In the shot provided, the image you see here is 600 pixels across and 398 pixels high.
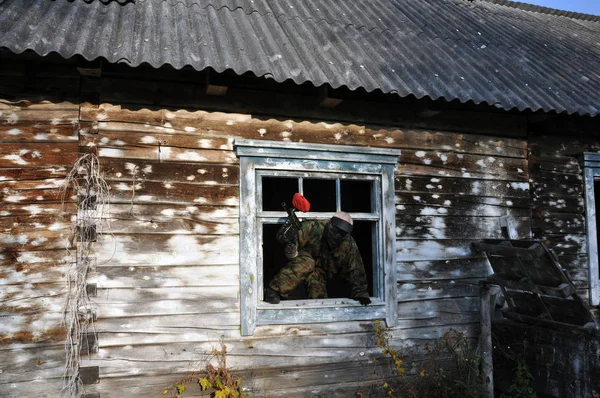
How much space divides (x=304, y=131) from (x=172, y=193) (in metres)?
1.44

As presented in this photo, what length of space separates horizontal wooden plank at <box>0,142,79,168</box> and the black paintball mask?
240 centimetres

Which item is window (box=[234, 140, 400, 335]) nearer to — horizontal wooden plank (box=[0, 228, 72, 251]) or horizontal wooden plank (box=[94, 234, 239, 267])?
horizontal wooden plank (box=[94, 234, 239, 267])

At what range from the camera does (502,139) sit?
5750mm

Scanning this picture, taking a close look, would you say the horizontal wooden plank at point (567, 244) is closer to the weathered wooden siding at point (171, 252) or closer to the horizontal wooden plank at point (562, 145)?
the horizontal wooden plank at point (562, 145)

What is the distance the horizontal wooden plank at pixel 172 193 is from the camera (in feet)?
14.2

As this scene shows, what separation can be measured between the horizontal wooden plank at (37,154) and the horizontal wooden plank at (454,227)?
3206 mm

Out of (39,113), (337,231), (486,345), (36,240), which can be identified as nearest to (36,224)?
(36,240)

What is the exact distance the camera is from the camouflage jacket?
5.05 meters

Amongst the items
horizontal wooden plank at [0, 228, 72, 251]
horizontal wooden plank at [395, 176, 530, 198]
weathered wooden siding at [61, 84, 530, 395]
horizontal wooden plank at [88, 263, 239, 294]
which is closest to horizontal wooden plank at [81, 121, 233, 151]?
weathered wooden siding at [61, 84, 530, 395]

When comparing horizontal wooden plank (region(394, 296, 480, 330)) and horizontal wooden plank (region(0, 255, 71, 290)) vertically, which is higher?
horizontal wooden plank (region(0, 255, 71, 290))

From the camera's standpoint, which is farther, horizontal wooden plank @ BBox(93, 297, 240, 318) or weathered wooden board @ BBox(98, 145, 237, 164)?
weathered wooden board @ BBox(98, 145, 237, 164)

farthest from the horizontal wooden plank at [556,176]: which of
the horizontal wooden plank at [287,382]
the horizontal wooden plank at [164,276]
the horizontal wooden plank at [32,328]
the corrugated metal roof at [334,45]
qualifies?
the horizontal wooden plank at [32,328]

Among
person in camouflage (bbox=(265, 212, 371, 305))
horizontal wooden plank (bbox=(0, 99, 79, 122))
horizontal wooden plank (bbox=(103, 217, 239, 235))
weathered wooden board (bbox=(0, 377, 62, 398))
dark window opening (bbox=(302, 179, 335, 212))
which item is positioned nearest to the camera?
weathered wooden board (bbox=(0, 377, 62, 398))

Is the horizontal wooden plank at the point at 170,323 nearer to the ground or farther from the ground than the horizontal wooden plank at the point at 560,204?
nearer to the ground
